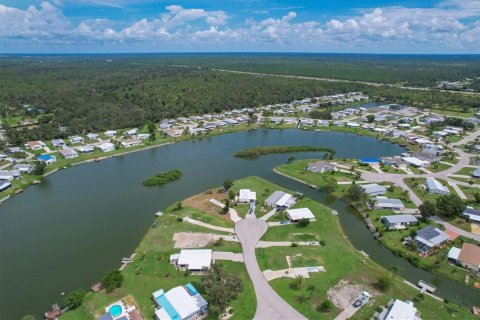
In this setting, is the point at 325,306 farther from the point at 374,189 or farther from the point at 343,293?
the point at 374,189

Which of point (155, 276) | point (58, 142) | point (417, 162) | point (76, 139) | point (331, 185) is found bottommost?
point (155, 276)

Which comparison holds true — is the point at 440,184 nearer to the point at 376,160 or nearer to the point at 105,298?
the point at 376,160

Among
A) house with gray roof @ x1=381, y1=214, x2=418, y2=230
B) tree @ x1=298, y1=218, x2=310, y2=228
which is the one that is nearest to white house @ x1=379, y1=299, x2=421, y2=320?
house with gray roof @ x1=381, y1=214, x2=418, y2=230

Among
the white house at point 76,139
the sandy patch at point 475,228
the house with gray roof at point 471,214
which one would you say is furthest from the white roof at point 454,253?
the white house at point 76,139

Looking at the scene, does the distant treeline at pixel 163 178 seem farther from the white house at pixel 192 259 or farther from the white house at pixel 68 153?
the white house at pixel 68 153

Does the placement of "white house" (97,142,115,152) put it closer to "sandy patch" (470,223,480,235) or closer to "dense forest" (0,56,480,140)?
"dense forest" (0,56,480,140)

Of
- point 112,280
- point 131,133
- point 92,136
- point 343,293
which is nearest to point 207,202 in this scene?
point 112,280

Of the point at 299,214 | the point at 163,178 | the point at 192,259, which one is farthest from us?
the point at 163,178
